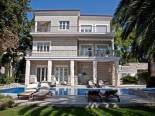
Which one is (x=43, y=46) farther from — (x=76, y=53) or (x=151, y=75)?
(x=151, y=75)

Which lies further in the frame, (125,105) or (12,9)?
(12,9)

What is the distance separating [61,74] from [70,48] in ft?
13.8

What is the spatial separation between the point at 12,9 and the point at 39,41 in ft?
45.7

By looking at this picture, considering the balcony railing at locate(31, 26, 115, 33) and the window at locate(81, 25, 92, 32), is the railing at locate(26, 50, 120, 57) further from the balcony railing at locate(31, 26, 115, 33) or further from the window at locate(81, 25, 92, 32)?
the window at locate(81, 25, 92, 32)

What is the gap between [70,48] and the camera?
31.8 metres

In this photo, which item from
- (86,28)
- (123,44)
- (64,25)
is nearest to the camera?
(64,25)

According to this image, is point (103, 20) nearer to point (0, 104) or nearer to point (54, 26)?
point (54, 26)

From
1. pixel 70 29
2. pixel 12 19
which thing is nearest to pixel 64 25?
pixel 70 29

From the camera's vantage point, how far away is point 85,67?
32500mm

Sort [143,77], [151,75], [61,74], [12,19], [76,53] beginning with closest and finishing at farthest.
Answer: [12,19] < [151,75] < [76,53] < [61,74] < [143,77]

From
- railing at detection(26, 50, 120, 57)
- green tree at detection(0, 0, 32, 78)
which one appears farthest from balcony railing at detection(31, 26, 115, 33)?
green tree at detection(0, 0, 32, 78)

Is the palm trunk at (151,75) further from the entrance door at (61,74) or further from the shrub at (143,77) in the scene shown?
the entrance door at (61,74)

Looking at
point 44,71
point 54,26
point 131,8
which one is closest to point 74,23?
point 54,26

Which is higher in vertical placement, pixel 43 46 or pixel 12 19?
Result: pixel 12 19
